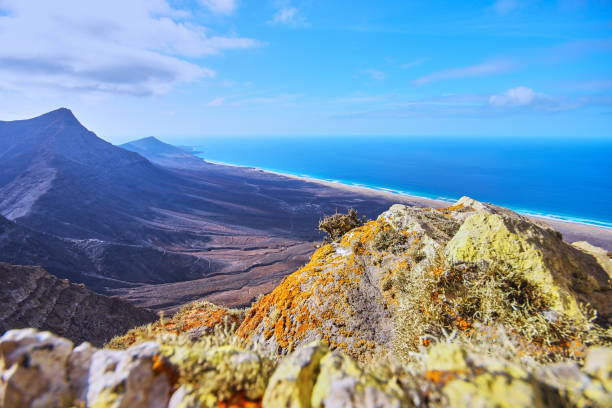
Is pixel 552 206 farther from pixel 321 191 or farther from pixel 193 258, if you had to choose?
pixel 193 258

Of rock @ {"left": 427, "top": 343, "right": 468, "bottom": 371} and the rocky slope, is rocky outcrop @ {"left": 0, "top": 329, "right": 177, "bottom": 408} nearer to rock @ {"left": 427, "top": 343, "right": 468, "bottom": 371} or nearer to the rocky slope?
the rocky slope

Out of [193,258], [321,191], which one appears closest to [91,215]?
[193,258]

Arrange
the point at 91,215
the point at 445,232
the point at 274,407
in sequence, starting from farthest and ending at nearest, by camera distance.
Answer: the point at 91,215 < the point at 445,232 < the point at 274,407

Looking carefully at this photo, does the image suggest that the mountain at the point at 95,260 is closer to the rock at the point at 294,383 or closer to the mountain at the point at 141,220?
the mountain at the point at 141,220

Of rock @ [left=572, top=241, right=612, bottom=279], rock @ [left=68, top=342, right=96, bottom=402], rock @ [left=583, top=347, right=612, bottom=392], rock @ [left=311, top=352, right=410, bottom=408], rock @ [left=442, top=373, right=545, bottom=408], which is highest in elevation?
rock @ [left=572, top=241, right=612, bottom=279]

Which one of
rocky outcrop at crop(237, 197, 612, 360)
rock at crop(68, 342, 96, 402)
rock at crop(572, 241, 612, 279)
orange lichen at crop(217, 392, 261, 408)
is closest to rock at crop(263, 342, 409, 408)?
orange lichen at crop(217, 392, 261, 408)

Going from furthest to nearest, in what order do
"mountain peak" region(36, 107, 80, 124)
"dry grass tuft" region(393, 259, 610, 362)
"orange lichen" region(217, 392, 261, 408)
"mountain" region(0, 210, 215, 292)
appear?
1. "mountain peak" region(36, 107, 80, 124)
2. "mountain" region(0, 210, 215, 292)
3. "dry grass tuft" region(393, 259, 610, 362)
4. "orange lichen" region(217, 392, 261, 408)

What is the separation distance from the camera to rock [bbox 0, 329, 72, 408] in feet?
8.14

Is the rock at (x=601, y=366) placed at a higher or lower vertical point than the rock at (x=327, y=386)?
higher

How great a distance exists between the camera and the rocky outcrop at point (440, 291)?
3.59 meters

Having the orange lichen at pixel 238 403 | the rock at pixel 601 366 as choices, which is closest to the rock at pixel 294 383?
the orange lichen at pixel 238 403

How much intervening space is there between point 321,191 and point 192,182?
48526 millimetres

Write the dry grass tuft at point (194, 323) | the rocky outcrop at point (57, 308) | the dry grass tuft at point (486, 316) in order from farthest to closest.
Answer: the rocky outcrop at point (57, 308) < the dry grass tuft at point (194, 323) < the dry grass tuft at point (486, 316)

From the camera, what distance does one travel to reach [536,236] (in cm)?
421
